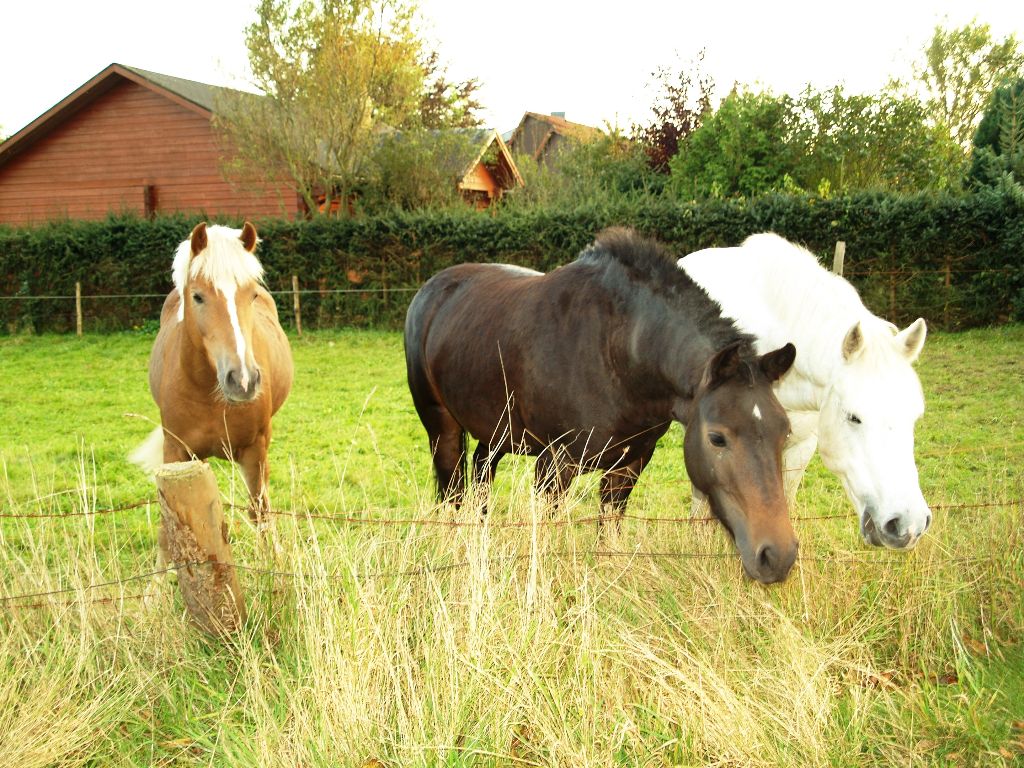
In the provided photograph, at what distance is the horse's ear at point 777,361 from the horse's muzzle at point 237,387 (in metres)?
2.54

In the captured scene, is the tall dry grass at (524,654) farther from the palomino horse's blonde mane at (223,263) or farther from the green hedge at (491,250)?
the green hedge at (491,250)

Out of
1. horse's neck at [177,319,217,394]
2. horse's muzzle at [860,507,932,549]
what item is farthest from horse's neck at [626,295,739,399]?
horse's neck at [177,319,217,394]

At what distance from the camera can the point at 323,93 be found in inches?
656

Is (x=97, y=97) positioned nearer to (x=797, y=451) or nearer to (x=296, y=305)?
(x=296, y=305)

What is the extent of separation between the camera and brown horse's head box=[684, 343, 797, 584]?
265 centimetres

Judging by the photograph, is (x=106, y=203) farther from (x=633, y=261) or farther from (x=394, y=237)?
A: (x=633, y=261)

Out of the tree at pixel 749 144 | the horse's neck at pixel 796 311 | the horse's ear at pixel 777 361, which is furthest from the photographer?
the tree at pixel 749 144

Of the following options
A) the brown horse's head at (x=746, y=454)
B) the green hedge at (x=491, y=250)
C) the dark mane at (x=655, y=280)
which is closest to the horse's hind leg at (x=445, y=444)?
the dark mane at (x=655, y=280)

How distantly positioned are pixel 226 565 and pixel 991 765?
2.62 m

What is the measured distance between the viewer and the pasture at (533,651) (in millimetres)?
2496

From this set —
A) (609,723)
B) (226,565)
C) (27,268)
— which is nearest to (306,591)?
(226,565)

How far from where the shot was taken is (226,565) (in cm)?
292

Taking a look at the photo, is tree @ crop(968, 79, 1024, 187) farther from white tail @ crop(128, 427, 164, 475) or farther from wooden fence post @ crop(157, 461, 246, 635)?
wooden fence post @ crop(157, 461, 246, 635)

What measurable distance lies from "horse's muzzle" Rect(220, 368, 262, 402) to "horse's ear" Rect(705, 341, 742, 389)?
2.36m
